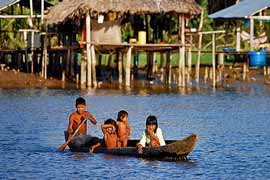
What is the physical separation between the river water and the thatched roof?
104 inches

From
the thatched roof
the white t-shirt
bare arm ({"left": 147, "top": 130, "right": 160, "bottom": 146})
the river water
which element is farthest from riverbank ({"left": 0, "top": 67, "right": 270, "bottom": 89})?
bare arm ({"left": 147, "top": 130, "right": 160, "bottom": 146})

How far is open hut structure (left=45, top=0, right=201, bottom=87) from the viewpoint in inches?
1271

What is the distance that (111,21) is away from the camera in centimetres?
3384

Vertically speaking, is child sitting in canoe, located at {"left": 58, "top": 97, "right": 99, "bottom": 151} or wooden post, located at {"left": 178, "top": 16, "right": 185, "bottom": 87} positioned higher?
wooden post, located at {"left": 178, "top": 16, "right": 185, "bottom": 87}

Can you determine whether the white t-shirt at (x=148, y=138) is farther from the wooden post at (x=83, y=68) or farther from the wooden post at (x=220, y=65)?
the wooden post at (x=220, y=65)

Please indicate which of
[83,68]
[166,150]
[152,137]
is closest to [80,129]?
[152,137]

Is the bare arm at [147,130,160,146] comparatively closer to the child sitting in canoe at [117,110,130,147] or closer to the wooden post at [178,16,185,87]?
the child sitting in canoe at [117,110,130,147]

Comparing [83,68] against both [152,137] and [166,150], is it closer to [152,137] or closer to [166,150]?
[152,137]

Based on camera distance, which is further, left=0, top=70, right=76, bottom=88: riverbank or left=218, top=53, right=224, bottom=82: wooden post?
left=218, top=53, right=224, bottom=82: wooden post

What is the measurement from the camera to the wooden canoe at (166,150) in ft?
51.8

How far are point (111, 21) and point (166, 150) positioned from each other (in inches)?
717

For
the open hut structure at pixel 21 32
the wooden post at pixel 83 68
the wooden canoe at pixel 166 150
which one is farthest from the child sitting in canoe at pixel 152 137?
the open hut structure at pixel 21 32

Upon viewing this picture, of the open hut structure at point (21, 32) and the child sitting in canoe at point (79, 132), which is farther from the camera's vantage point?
the open hut structure at point (21, 32)

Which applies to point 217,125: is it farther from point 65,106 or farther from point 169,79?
point 169,79
